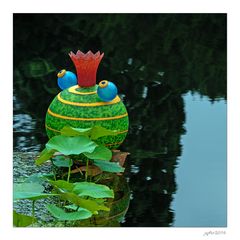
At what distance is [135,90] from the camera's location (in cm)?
509

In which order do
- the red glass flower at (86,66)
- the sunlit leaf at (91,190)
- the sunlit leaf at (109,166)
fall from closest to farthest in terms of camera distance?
the sunlit leaf at (91,190) → the sunlit leaf at (109,166) → the red glass flower at (86,66)

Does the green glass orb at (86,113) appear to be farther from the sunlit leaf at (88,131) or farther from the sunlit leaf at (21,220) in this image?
the sunlit leaf at (21,220)

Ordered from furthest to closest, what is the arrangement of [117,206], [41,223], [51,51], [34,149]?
[51,51]
[34,149]
[117,206]
[41,223]

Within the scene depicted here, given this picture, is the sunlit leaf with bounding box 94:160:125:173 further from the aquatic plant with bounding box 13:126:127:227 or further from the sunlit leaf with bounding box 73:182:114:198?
the sunlit leaf with bounding box 73:182:114:198

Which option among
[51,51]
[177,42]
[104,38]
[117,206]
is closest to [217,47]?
[177,42]

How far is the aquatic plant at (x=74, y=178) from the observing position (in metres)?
2.92

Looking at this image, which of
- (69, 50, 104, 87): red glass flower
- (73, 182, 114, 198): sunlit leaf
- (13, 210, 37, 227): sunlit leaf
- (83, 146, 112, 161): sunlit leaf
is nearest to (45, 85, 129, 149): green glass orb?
(69, 50, 104, 87): red glass flower

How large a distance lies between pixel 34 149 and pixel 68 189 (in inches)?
36.6

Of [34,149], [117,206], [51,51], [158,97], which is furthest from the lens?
[51,51]

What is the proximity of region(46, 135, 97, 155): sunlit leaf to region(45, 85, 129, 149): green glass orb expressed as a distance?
24 cm

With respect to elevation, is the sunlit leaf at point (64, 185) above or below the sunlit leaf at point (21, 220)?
above

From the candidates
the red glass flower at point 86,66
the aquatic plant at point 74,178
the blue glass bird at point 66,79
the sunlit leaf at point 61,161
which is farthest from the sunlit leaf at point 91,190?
the blue glass bird at point 66,79

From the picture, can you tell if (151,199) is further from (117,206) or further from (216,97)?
(216,97)

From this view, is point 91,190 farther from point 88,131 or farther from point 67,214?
point 88,131
